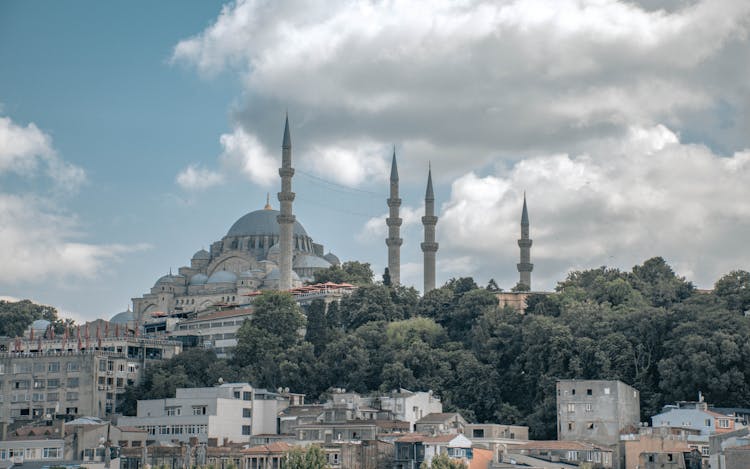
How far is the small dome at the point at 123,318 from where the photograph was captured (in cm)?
11138

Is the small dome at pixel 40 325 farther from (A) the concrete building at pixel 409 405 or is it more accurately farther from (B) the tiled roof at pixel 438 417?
(B) the tiled roof at pixel 438 417

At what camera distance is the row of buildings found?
66938 mm

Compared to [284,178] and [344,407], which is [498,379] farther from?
[284,178]

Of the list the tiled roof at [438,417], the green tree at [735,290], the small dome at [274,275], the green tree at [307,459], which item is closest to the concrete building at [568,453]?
the tiled roof at [438,417]

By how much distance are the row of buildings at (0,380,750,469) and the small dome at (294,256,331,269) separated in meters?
38.3

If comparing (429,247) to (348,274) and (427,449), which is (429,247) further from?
(427,449)

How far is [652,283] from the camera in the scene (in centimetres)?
9625

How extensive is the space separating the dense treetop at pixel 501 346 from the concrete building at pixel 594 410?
1.49 m

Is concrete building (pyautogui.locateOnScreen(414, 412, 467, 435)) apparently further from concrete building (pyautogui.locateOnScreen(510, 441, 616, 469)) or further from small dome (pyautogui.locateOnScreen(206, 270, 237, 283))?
small dome (pyautogui.locateOnScreen(206, 270, 237, 283))

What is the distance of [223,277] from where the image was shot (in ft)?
384

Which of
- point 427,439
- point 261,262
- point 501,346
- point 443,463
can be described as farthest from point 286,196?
point 443,463

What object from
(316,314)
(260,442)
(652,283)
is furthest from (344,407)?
(652,283)

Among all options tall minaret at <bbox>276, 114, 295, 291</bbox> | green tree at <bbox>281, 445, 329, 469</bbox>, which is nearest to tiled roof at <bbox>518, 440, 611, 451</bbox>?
green tree at <bbox>281, 445, 329, 469</bbox>

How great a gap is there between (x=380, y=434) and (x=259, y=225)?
174ft
